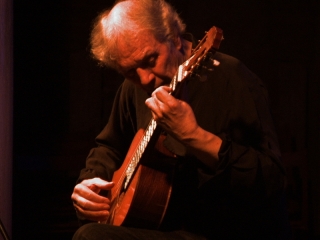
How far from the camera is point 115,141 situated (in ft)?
8.69

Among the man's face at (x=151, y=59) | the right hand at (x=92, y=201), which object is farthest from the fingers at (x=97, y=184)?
the man's face at (x=151, y=59)

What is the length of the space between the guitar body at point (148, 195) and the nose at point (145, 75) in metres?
0.26

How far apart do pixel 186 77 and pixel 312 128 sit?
2.41 meters

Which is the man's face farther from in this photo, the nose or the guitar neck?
the guitar neck

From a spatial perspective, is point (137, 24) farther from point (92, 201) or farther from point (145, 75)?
point (92, 201)

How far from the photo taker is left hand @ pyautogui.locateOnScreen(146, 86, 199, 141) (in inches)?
73.5

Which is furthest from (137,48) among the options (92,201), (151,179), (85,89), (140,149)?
(85,89)

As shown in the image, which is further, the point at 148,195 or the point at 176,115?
Answer: the point at 148,195

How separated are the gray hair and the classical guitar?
0.55 feet

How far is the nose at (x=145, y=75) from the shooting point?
216 centimetres

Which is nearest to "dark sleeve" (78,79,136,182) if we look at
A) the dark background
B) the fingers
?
the fingers

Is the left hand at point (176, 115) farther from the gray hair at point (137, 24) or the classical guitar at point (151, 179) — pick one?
the gray hair at point (137, 24)

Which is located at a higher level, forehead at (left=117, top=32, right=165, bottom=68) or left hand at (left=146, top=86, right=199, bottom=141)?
forehead at (left=117, top=32, right=165, bottom=68)

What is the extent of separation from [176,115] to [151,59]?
1.11ft
